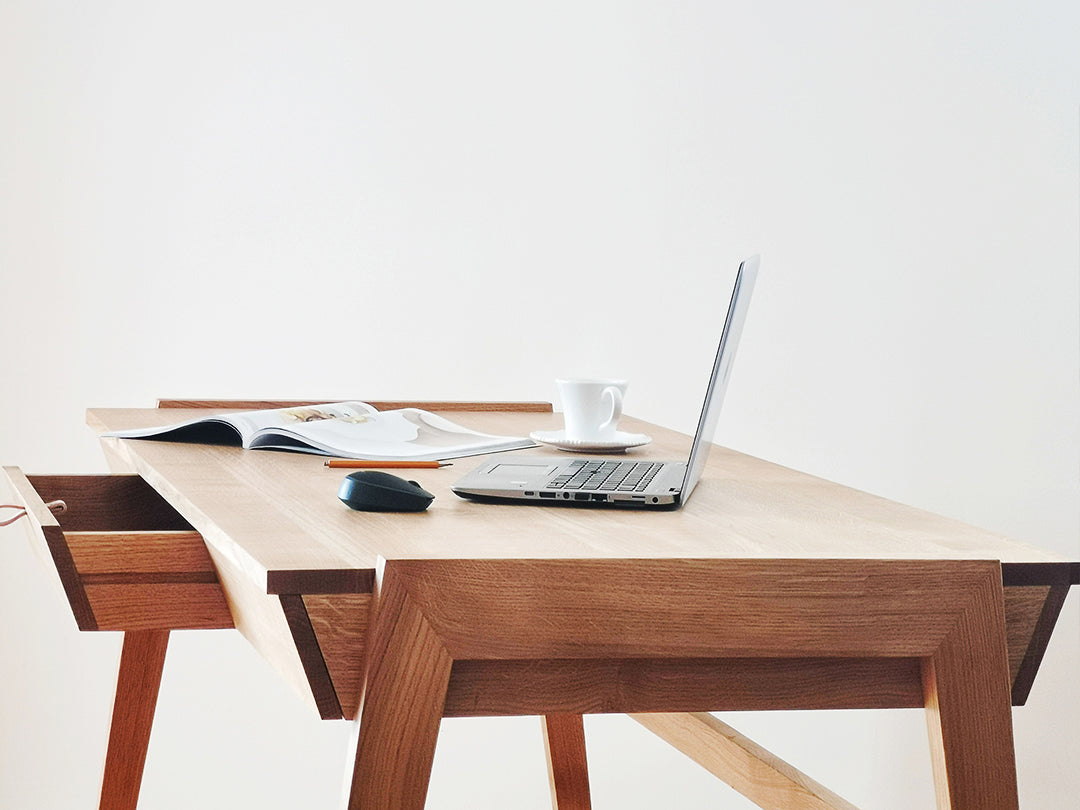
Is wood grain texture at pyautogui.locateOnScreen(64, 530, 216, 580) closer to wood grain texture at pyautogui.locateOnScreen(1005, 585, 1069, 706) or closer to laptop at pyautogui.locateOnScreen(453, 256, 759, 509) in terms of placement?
laptop at pyautogui.locateOnScreen(453, 256, 759, 509)

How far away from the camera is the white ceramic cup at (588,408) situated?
1460mm

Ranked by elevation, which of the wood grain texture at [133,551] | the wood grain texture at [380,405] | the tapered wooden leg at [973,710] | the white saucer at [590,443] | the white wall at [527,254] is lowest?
the tapered wooden leg at [973,710]

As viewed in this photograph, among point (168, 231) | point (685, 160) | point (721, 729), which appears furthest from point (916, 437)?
point (168, 231)

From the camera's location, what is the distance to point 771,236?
8.58 ft

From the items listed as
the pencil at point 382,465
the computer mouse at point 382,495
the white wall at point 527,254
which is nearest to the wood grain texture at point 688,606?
the computer mouse at point 382,495

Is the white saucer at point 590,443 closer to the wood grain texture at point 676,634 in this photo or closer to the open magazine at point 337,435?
the open magazine at point 337,435

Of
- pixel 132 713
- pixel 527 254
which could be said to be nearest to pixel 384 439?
pixel 132 713

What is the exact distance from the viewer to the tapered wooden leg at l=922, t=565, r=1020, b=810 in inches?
33.9

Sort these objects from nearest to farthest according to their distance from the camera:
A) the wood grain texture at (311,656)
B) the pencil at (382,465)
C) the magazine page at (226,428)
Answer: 1. the wood grain texture at (311,656)
2. the pencil at (382,465)
3. the magazine page at (226,428)

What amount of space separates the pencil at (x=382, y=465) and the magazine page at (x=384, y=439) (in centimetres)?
→ 3

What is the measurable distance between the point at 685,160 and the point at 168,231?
39.1 inches

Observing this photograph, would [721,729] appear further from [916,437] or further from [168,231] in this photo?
[168,231]

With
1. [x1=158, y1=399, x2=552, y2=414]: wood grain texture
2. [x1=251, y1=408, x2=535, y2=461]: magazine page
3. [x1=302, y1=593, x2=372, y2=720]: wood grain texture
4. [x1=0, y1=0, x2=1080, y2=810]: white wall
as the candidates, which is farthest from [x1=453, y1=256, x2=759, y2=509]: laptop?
[x1=0, y1=0, x2=1080, y2=810]: white wall

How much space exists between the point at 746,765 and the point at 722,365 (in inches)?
22.6
